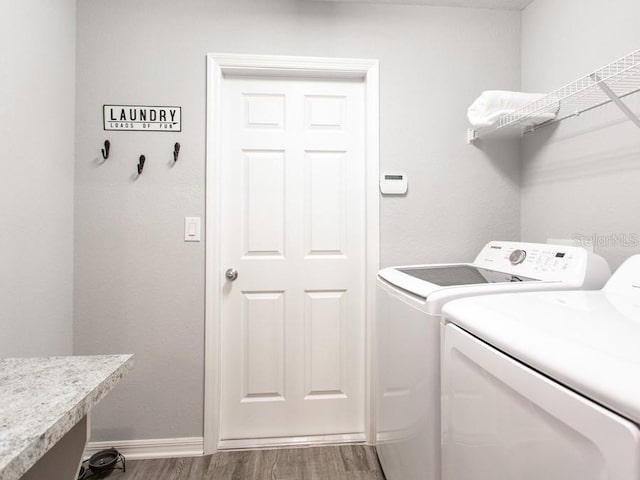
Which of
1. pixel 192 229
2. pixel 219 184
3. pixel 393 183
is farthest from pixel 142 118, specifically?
pixel 393 183

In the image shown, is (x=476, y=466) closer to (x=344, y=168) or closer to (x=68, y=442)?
(x=68, y=442)

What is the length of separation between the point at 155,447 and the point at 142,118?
1.67 metres

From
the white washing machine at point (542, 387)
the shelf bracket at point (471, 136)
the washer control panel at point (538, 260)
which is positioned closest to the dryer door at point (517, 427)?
the white washing machine at point (542, 387)

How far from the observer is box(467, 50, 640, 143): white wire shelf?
3.66 feet

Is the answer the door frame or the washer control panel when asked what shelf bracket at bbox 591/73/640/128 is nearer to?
the washer control panel

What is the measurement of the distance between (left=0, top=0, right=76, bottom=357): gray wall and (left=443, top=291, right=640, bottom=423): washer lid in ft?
5.25

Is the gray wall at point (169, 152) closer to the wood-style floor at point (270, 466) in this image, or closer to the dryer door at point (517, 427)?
the wood-style floor at point (270, 466)

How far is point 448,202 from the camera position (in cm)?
183

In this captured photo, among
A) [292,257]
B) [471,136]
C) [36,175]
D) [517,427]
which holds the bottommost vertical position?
[517,427]

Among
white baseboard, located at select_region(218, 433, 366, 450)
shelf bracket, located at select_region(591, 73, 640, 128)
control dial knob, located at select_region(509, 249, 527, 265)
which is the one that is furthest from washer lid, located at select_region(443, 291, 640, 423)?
white baseboard, located at select_region(218, 433, 366, 450)

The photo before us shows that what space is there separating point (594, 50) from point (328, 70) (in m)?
1.17

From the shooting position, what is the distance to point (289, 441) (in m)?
1.79

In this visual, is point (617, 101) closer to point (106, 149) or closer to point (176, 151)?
point (176, 151)

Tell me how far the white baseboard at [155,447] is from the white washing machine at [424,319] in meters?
0.94
